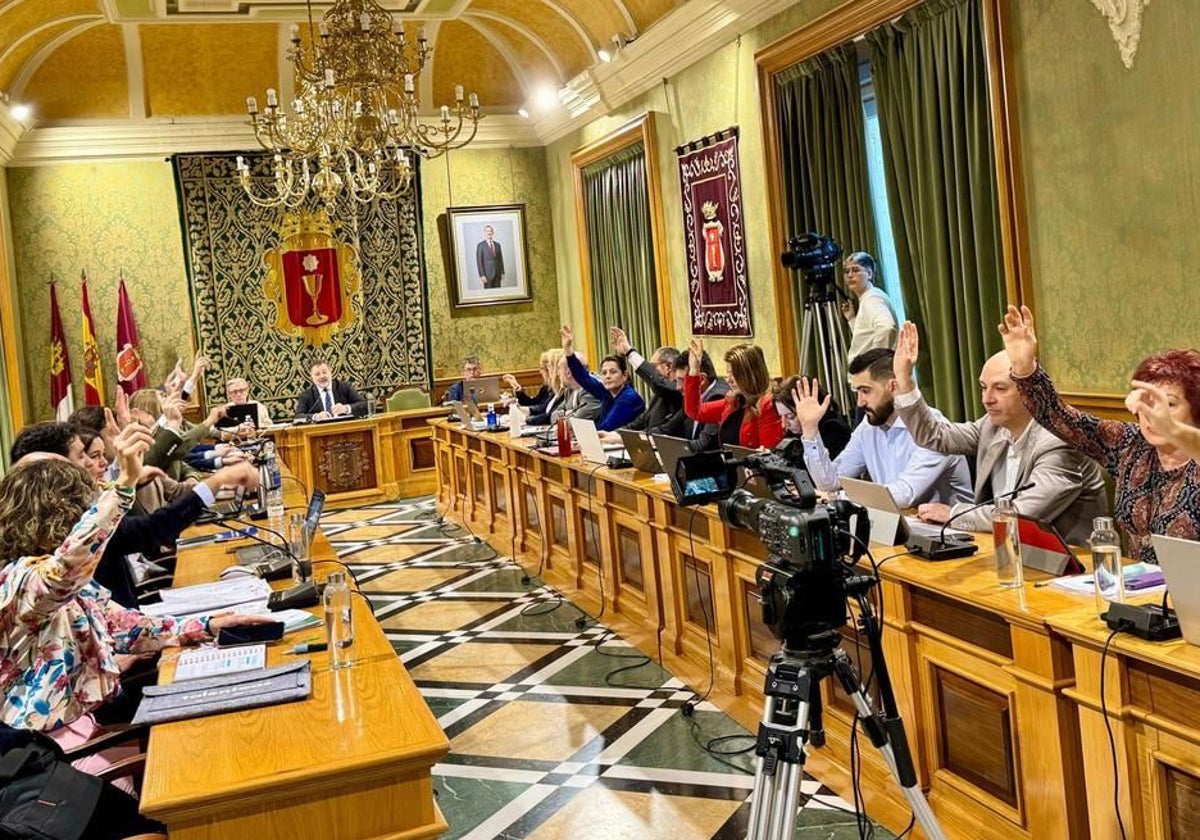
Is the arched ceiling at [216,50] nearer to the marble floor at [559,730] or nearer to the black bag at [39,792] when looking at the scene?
the marble floor at [559,730]

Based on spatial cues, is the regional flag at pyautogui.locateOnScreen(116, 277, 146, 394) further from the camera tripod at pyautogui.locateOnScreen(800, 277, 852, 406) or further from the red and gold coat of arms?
the camera tripod at pyautogui.locateOnScreen(800, 277, 852, 406)

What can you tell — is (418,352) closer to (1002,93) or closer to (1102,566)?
(1002,93)

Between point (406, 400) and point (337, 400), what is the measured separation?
63 cm

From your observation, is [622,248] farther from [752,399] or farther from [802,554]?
[802,554]

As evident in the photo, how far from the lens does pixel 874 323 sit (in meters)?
6.07

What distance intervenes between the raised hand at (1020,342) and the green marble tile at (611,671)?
84.6 inches

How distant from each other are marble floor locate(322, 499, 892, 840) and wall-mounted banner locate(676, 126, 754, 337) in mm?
2416

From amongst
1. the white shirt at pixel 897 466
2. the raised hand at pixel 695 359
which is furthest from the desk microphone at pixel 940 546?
the raised hand at pixel 695 359

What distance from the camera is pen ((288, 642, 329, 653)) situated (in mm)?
2949

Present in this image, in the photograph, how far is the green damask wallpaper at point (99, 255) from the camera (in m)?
10.7

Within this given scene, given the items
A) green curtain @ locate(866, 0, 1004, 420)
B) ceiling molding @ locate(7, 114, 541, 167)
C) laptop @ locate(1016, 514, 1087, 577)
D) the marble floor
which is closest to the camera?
laptop @ locate(1016, 514, 1087, 577)

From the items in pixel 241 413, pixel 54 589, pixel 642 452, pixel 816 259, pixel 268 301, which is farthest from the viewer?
pixel 268 301

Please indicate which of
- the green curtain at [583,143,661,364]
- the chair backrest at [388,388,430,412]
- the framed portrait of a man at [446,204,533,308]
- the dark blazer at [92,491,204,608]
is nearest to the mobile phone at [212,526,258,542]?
the dark blazer at [92,491,204,608]

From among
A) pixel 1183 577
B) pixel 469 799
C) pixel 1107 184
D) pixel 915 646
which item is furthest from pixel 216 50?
pixel 1183 577
